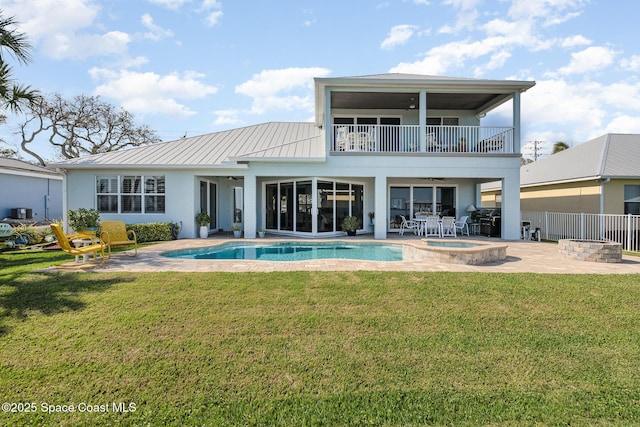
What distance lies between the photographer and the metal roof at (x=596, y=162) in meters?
15.5

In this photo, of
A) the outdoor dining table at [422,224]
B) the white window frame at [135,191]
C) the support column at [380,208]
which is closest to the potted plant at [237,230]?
the white window frame at [135,191]

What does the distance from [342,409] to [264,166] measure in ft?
39.1

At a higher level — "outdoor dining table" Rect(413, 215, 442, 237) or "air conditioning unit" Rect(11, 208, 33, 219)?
"air conditioning unit" Rect(11, 208, 33, 219)

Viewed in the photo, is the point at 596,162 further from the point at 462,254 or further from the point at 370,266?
the point at 370,266

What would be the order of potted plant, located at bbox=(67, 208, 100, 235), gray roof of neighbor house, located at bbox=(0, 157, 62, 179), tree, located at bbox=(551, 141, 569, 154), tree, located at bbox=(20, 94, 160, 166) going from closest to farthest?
potted plant, located at bbox=(67, 208, 100, 235), gray roof of neighbor house, located at bbox=(0, 157, 62, 179), tree, located at bbox=(20, 94, 160, 166), tree, located at bbox=(551, 141, 569, 154)

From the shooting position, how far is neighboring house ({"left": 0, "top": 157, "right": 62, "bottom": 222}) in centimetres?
2094

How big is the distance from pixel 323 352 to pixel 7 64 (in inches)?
463

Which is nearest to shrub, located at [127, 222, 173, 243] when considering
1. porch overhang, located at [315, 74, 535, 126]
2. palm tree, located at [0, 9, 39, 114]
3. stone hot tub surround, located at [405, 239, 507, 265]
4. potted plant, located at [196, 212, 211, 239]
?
potted plant, located at [196, 212, 211, 239]

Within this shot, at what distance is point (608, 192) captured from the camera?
51.8 feet

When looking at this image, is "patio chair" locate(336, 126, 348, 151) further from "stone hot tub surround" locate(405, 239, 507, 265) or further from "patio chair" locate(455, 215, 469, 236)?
"stone hot tub surround" locate(405, 239, 507, 265)

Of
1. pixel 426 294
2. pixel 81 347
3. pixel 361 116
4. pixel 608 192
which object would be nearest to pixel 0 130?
pixel 361 116

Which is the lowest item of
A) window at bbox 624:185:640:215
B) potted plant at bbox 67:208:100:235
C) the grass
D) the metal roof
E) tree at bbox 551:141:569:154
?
the grass

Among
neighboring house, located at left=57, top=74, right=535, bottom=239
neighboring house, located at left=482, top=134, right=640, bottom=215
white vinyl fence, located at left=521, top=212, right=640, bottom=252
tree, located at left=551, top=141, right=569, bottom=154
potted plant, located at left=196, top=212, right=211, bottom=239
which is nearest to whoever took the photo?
white vinyl fence, located at left=521, top=212, right=640, bottom=252

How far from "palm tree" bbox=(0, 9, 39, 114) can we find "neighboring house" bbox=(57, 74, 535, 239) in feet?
13.7
